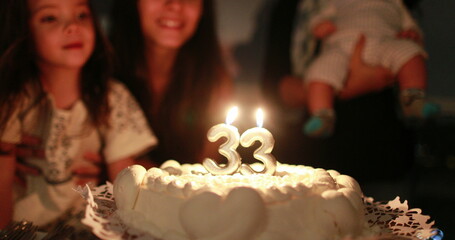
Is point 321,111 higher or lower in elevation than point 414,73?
lower

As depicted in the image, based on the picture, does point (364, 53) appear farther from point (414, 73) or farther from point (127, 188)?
point (127, 188)

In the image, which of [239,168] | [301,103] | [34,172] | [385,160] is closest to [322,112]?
[301,103]

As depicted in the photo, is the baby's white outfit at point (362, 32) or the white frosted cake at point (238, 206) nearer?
the white frosted cake at point (238, 206)

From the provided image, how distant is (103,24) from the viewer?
270cm

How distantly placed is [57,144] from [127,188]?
935 millimetres

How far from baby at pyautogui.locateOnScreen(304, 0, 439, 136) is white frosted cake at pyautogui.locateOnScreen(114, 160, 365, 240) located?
108 centimetres

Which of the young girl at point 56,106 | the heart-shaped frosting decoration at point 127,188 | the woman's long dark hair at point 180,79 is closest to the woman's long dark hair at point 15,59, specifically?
the young girl at point 56,106

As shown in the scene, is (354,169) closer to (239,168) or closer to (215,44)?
(215,44)

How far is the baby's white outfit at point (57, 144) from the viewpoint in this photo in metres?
2.24

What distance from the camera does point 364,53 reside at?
262cm

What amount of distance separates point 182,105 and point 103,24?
2.21ft

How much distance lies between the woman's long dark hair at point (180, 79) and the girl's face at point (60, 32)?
341 mm

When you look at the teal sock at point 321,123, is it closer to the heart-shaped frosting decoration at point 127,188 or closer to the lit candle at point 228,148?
the lit candle at point 228,148

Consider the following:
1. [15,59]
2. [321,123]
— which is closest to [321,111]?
[321,123]
